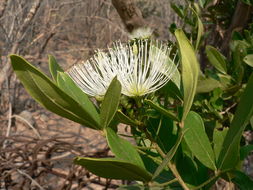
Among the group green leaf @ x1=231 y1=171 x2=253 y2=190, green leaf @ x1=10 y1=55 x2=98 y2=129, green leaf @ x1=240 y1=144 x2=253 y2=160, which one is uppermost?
green leaf @ x1=10 y1=55 x2=98 y2=129

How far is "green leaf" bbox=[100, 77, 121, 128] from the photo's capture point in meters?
0.31

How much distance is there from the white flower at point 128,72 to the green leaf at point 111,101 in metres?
0.05

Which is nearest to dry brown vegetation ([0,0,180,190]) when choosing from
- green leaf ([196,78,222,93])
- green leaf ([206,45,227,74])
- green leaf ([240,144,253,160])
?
green leaf ([206,45,227,74])

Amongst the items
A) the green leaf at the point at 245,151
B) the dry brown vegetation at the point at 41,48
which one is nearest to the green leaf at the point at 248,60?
the green leaf at the point at 245,151

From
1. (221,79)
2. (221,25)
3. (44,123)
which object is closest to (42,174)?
(221,79)

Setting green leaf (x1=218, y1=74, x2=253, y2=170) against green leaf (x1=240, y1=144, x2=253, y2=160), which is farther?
green leaf (x1=240, y1=144, x2=253, y2=160)

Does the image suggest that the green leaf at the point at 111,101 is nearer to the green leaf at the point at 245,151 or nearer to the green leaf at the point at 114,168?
the green leaf at the point at 114,168

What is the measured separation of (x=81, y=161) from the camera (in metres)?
0.32

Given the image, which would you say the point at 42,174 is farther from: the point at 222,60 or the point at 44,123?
the point at 44,123

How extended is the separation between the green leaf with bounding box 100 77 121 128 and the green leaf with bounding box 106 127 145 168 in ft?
0.05

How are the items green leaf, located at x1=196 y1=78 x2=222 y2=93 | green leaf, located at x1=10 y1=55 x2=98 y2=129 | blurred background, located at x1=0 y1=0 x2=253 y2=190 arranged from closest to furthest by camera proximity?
green leaf, located at x1=10 y1=55 x2=98 y2=129, green leaf, located at x1=196 y1=78 x2=222 y2=93, blurred background, located at x1=0 y1=0 x2=253 y2=190

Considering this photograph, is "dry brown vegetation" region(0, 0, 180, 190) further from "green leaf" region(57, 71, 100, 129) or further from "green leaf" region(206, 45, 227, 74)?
"green leaf" region(57, 71, 100, 129)

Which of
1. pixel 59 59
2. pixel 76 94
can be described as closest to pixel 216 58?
pixel 76 94

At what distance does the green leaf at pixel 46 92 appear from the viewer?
302mm
